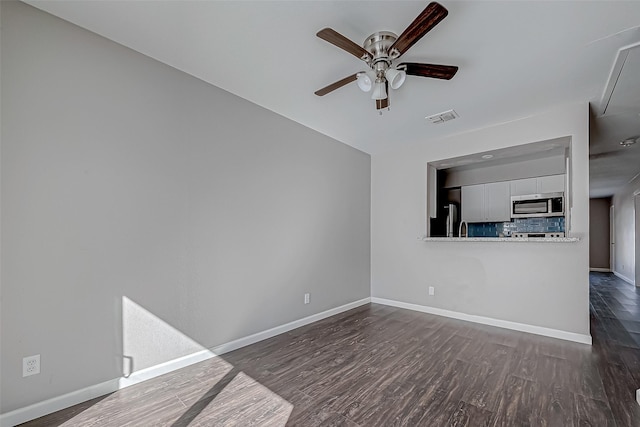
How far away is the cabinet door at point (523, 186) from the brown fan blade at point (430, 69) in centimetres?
363

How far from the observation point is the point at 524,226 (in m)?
5.17

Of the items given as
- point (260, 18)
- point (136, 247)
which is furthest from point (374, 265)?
point (260, 18)

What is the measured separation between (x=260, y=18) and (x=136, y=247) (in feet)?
6.30

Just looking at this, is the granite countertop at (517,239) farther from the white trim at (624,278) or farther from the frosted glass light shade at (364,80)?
the white trim at (624,278)

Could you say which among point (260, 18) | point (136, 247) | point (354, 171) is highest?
point (260, 18)

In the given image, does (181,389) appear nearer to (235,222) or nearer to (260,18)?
(235,222)

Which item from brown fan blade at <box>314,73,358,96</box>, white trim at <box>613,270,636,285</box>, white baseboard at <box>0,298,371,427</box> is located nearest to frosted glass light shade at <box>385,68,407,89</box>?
brown fan blade at <box>314,73,358,96</box>

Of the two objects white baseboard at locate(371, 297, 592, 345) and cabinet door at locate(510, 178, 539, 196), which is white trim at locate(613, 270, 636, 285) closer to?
cabinet door at locate(510, 178, 539, 196)

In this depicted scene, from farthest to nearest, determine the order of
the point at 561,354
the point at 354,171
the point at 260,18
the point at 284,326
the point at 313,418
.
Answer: the point at 354,171 → the point at 284,326 → the point at 561,354 → the point at 260,18 → the point at 313,418

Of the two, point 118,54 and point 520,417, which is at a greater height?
point 118,54

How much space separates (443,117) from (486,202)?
2.53 metres

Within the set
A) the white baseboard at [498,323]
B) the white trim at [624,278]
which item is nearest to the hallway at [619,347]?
the white baseboard at [498,323]

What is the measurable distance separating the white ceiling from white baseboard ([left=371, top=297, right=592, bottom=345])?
98.3 inches

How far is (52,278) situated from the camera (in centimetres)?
194
